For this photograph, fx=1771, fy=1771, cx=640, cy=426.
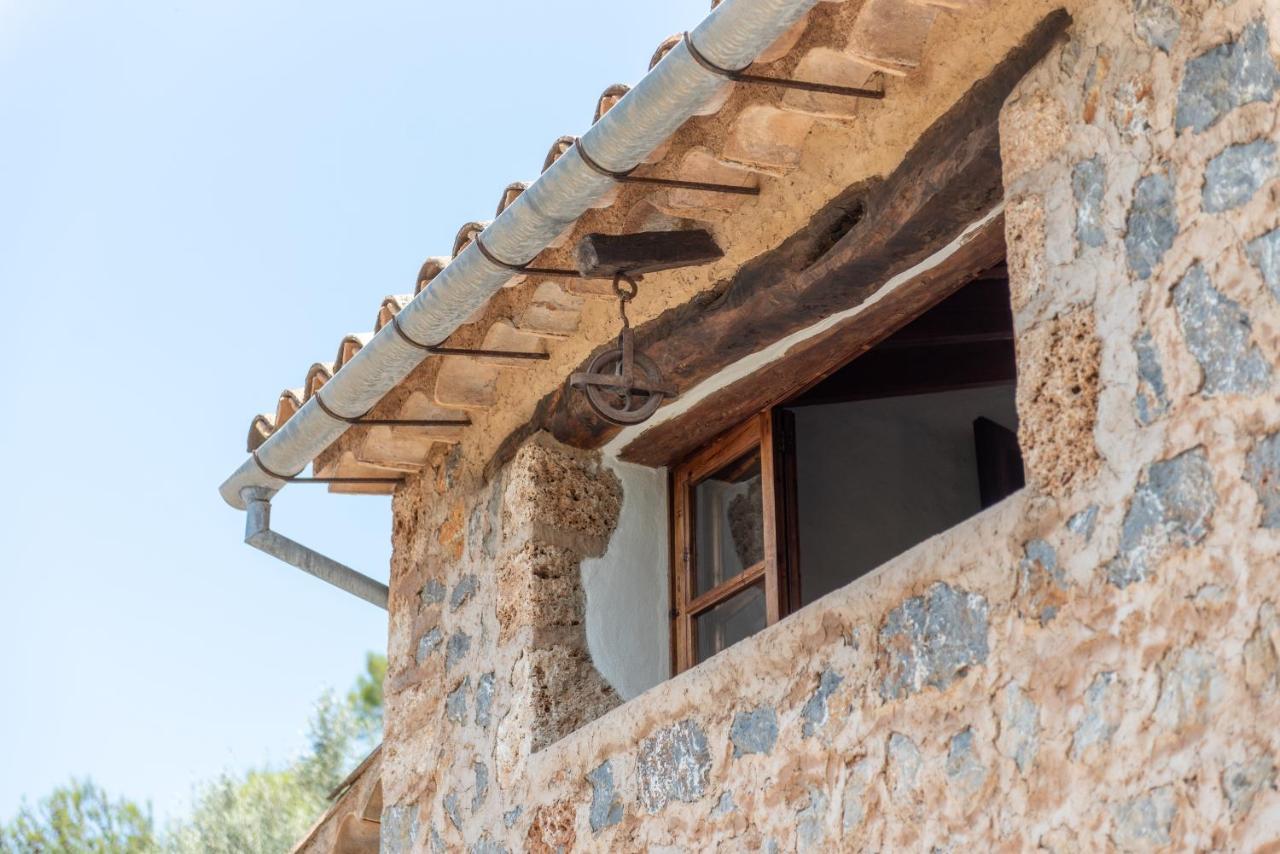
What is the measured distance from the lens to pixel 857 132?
11.8 feet

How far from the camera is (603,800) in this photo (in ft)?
12.7

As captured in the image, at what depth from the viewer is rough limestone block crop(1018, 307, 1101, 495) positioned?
287 centimetres

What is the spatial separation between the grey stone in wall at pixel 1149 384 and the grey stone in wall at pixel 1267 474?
0.67ft

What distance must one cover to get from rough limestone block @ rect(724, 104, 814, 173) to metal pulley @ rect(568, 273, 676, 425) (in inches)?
16.7

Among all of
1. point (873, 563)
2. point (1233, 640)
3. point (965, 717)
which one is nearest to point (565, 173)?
point (965, 717)

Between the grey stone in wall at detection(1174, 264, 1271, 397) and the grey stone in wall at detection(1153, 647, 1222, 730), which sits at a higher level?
the grey stone in wall at detection(1174, 264, 1271, 397)

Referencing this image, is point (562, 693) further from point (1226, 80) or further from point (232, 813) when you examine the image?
point (232, 813)

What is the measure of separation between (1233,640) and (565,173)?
1649mm

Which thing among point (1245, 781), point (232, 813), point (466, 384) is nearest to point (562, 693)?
point (466, 384)

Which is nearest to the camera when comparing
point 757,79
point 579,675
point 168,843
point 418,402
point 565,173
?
point 757,79

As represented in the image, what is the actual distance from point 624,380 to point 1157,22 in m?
1.42

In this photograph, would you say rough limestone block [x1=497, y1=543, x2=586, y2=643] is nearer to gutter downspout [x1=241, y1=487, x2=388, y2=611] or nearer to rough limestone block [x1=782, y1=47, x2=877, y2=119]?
gutter downspout [x1=241, y1=487, x2=388, y2=611]

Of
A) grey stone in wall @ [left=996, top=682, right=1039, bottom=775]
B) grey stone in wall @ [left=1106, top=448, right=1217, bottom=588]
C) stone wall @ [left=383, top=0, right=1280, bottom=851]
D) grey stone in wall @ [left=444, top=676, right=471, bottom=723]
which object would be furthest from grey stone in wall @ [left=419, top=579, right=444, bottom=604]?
grey stone in wall @ [left=1106, top=448, right=1217, bottom=588]

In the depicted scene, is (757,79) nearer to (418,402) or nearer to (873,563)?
(418,402)
